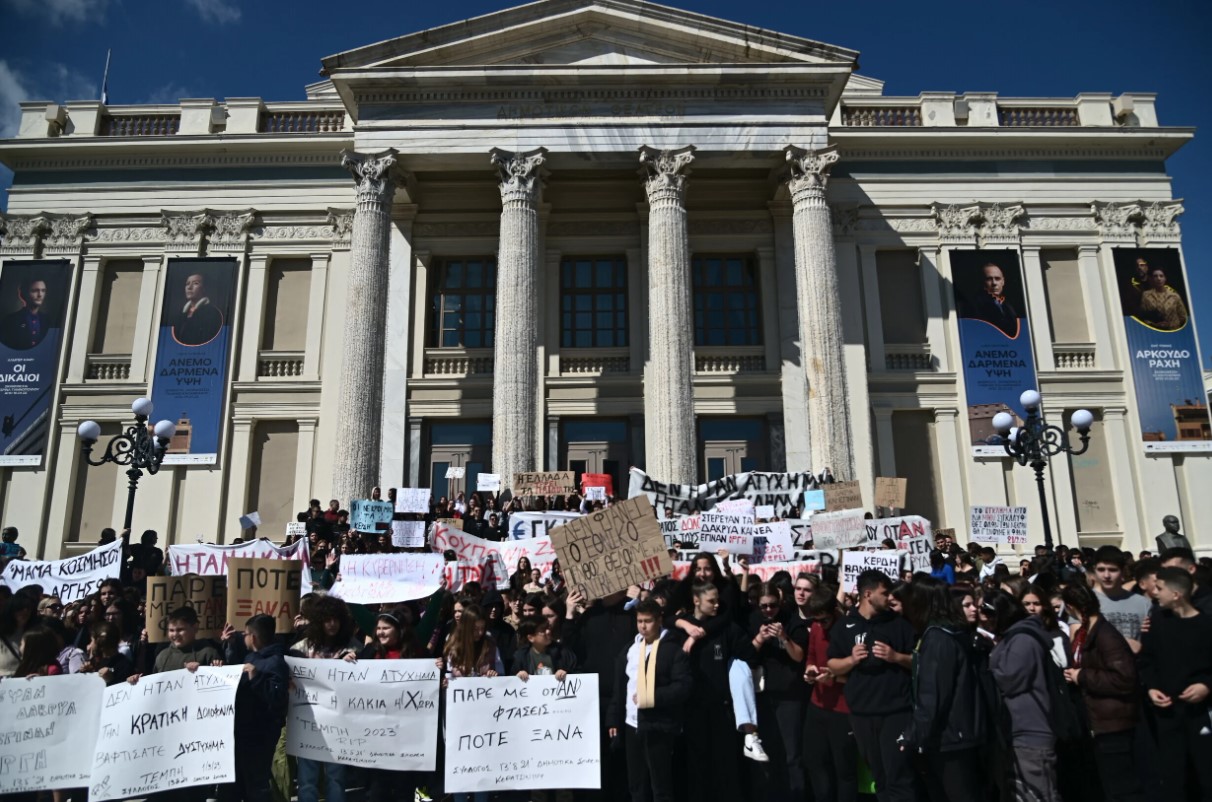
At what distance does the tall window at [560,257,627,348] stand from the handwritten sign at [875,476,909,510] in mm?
10238

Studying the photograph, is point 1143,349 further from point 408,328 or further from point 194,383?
point 194,383

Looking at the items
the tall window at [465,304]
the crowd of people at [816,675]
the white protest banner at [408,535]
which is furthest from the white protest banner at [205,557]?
the tall window at [465,304]

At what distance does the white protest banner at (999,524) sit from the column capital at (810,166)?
33.3 ft

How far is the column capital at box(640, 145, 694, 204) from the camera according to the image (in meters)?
22.4

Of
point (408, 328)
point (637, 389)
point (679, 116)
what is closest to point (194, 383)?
point (408, 328)

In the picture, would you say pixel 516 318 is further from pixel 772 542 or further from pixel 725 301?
pixel 772 542

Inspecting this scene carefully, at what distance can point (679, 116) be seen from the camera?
22.9 meters

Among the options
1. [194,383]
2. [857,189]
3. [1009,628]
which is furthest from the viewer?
[857,189]

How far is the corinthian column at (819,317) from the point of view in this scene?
20750 millimetres

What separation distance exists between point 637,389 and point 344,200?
34.2 ft

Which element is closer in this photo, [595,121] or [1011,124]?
[595,121]

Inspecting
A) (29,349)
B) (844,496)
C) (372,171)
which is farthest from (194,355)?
(844,496)

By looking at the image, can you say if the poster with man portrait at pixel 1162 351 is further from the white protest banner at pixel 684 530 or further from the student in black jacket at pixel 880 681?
the student in black jacket at pixel 880 681

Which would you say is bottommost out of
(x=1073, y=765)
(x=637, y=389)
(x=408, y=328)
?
(x=1073, y=765)
